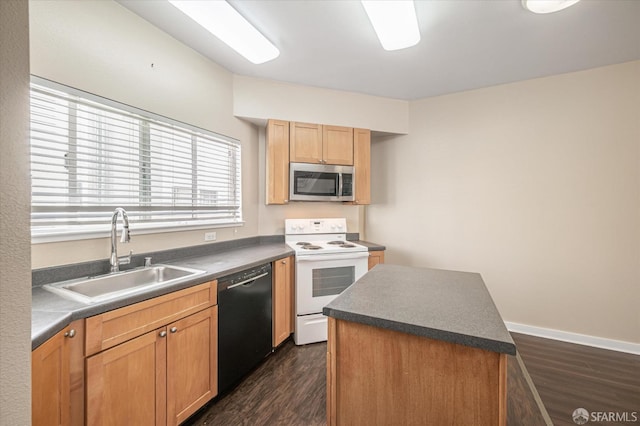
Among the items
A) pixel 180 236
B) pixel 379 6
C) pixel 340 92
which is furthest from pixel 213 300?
pixel 340 92

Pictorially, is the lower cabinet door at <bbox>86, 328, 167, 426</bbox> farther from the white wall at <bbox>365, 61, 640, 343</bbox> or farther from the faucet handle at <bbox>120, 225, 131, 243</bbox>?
the white wall at <bbox>365, 61, 640, 343</bbox>

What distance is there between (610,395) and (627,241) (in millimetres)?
1440

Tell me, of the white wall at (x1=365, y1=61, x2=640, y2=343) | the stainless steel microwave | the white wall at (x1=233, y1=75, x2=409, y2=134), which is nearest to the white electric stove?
the stainless steel microwave

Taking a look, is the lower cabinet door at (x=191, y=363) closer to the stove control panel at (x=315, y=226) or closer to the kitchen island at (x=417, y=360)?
the kitchen island at (x=417, y=360)

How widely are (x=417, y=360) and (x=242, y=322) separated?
1446mm

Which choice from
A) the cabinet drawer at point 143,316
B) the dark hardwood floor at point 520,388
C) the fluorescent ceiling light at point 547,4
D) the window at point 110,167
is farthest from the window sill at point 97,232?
the fluorescent ceiling light at point 547,4

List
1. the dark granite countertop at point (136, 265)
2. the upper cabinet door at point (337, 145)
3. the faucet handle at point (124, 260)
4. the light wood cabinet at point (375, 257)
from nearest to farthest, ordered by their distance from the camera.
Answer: the dark granite countertop at point (136, 265), the faucet handle at point (124, 260), the light wood cabinet at point (375, 257), the upper cabinet door at point (337, 145)

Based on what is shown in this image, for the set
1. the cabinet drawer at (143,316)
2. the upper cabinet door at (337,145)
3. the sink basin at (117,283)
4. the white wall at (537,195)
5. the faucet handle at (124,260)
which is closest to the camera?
the cabinet drawer at (143,316)

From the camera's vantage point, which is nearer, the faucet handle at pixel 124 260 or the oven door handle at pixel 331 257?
the faucet handle at pixel 124 260

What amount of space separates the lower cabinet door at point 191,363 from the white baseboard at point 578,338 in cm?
310

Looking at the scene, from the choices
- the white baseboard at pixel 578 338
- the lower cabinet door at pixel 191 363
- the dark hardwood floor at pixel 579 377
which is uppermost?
the lower cabinet door at pixel 191 363

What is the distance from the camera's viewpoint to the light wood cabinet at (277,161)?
291 cm

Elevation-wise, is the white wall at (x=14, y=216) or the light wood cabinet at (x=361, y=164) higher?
the light wood cabinet at (x=361, y=164)

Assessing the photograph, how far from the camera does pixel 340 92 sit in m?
3.22
